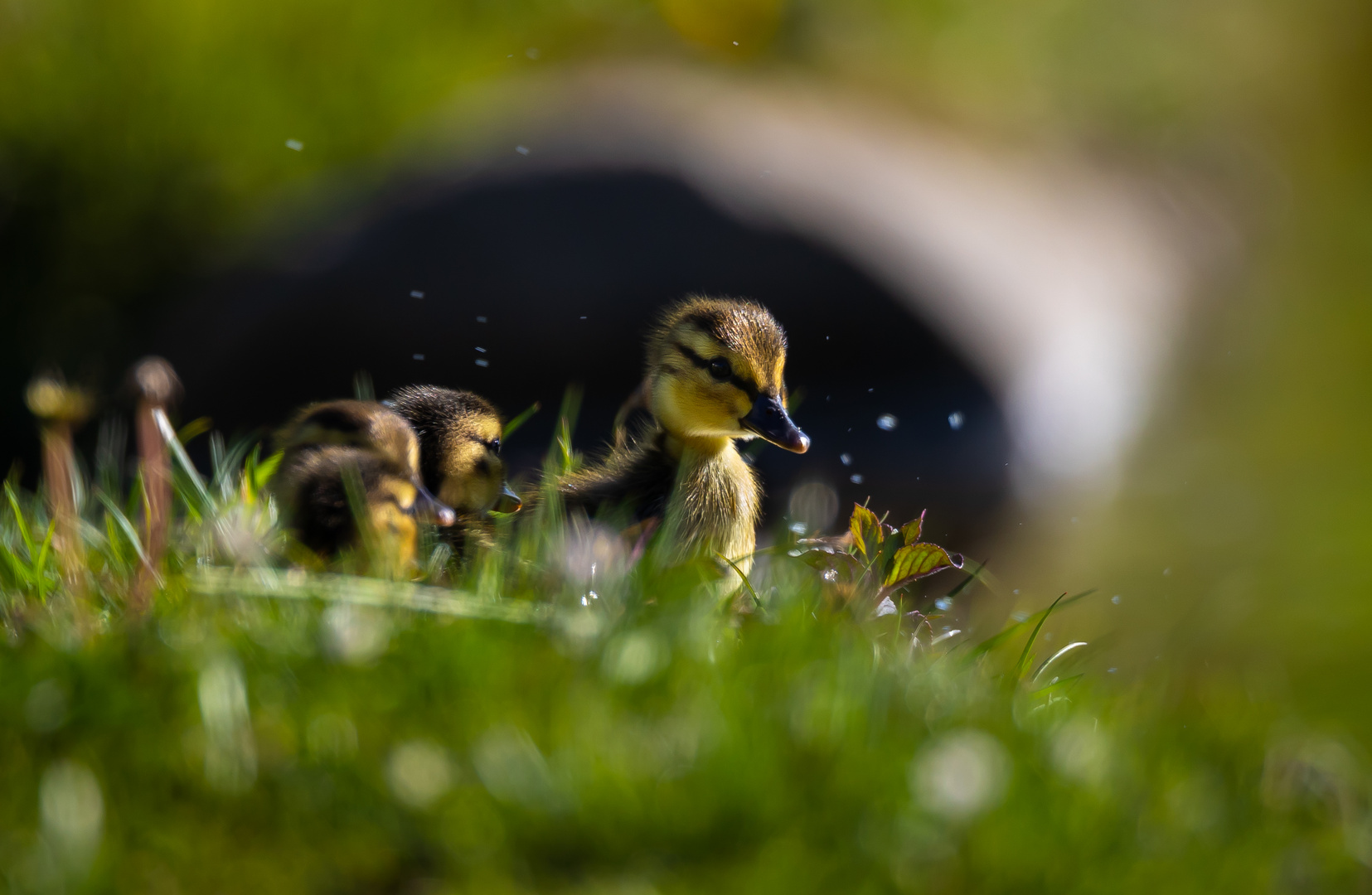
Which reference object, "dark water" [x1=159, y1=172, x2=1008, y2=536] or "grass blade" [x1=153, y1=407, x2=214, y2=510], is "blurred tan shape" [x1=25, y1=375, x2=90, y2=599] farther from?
"dark water" [x1=159, y1=172, x2=1008, y2=536]

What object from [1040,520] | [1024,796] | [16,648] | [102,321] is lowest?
[102,321]

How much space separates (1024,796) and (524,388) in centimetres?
328

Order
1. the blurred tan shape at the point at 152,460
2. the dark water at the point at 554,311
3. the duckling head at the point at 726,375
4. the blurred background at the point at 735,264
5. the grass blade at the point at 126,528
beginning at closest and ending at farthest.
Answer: the blurred tan shape at the point at 152,460 < the grass blade at the point at 126,528 < the duckling head at the point at 726,375 < the dark water at the point at 554,311 < the blurred background at the point at 735,264

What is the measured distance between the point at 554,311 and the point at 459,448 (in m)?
2.87

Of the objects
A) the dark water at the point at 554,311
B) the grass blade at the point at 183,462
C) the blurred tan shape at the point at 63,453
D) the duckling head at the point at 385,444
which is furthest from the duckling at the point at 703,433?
the dark water at the point at 554,311

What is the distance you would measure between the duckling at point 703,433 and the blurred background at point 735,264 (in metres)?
0.27

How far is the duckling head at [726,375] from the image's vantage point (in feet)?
6.85

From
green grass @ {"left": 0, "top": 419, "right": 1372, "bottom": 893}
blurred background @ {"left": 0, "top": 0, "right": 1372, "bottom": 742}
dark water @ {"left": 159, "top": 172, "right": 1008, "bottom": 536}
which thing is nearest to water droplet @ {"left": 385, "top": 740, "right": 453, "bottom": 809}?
green grass @ {"left": 0, "top": 419, "right": 1372, "bottom": 893}

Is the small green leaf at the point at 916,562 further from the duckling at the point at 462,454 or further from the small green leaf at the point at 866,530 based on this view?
the duckling at the point at 462,454

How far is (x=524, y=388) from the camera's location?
14.6ft

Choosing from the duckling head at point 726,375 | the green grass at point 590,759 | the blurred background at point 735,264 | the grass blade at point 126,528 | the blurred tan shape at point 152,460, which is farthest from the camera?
the blurred background at point 735,264

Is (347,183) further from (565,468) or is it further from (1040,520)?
(565,468)

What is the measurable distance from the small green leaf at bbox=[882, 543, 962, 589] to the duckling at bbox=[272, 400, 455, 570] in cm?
72

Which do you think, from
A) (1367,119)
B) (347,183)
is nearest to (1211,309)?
(1367,119)
